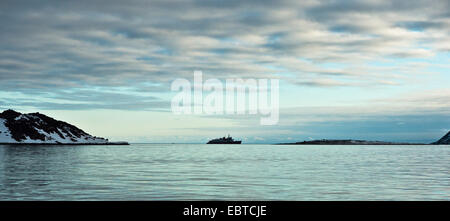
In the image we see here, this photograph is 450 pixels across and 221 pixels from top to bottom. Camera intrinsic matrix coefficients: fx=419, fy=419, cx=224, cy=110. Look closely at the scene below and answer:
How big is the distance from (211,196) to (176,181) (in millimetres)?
12961

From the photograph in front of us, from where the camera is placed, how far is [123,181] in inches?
1796

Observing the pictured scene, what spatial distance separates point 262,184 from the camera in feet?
141
